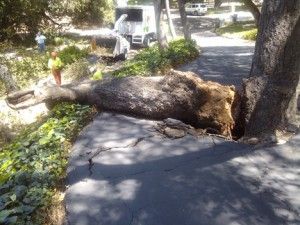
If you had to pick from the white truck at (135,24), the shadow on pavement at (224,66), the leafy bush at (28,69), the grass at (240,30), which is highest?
the white truck at (135,24)

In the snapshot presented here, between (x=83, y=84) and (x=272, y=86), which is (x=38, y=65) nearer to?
(x=83, y=84)

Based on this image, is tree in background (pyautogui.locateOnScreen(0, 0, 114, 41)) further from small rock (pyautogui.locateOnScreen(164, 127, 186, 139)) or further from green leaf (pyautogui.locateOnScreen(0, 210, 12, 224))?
green leaf (pyautogui.locateOnScreen(0, 210, 12, 224))

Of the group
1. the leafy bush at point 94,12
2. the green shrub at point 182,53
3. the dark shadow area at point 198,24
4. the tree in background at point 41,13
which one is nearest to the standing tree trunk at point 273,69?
the green shrub at point 182,53

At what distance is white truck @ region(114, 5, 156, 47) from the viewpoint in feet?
71.8

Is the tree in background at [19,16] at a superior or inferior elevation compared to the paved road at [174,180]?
superior

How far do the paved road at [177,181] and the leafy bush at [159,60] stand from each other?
14.8 ft

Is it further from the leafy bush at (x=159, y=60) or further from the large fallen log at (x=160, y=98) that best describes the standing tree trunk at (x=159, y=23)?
the large fallen log at (x=160, y=98)

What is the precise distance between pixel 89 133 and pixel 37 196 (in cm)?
288

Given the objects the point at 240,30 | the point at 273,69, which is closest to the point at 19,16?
the point at 240,30

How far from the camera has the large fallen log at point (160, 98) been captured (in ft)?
26.6

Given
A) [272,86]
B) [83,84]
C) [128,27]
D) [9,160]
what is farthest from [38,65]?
[272,86]

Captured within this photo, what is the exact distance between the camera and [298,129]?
315 inches

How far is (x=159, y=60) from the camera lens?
14.2 m

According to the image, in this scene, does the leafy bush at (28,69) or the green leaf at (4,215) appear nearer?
the green leaf at (4,215)
